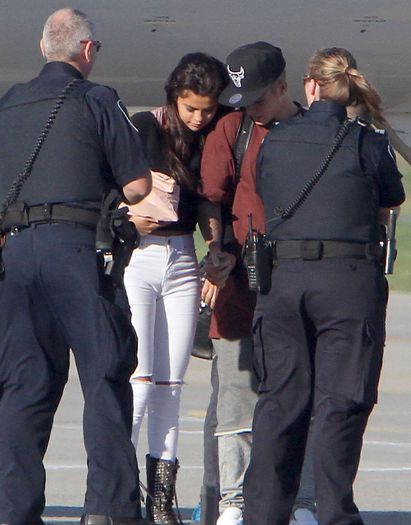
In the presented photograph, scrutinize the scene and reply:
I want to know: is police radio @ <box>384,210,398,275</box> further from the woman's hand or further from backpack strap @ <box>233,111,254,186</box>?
the woman's hand

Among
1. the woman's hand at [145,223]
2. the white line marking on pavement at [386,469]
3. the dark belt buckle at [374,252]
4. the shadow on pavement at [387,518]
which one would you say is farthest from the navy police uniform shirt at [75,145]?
the white line marking on pavement at [386,469]

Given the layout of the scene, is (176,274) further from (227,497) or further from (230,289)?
(227,497)

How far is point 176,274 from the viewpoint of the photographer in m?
5.53

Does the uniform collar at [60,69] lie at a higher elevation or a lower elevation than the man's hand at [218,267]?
higher

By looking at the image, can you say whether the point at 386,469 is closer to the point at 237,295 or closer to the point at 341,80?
the point at 237,295

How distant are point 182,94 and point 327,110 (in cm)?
68

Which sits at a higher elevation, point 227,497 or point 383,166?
point 383,166

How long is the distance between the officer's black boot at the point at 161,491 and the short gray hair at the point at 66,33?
1665 mm

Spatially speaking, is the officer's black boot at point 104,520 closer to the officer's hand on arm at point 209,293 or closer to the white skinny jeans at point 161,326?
the white skinny jeans at point 161,326

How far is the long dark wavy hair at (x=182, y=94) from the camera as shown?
5.44 meters

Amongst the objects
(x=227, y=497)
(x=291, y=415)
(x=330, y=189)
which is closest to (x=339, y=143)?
(x=330, y=189)

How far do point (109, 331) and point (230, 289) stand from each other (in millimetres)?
803

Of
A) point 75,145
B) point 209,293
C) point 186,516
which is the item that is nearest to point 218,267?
point 209,293

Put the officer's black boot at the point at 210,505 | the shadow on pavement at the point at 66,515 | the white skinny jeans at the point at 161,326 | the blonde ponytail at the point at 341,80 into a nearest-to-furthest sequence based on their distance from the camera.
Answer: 1. the blonde ponytail at the point at 341,80
2. the white skinny jeans at the point at 161,326
3. the officer's black boot at the point at 210,505
4. the shadow on pavement at the point at 66,515
